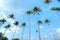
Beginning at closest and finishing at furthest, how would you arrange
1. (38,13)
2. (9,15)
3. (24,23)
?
(38,13) → (9,15) → (24,23)

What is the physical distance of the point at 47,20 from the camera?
128750 millimetres

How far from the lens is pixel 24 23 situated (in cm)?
12962

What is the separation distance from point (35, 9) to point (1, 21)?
1981 cm

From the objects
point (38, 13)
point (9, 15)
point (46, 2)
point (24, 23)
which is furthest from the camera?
point (24, 23)

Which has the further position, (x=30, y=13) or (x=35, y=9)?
(x=30, y=13)

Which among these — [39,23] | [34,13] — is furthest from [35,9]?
[39,23]

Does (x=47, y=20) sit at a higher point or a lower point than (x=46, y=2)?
higher

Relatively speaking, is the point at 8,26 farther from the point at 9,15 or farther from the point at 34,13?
the point at 34,13

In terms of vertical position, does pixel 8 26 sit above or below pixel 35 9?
below

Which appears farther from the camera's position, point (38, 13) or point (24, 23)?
point (24, 23)

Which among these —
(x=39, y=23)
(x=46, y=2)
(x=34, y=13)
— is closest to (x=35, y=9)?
(x=34, y=13)

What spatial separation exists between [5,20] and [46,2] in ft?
116

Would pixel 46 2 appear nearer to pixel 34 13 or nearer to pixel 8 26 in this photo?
pixel 34 13

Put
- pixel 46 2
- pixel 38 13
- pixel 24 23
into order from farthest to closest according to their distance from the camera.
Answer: pixel 24 23 < pixel 38 13 < pixel 46 2
